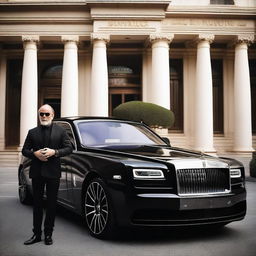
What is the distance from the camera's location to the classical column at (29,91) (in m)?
23.0

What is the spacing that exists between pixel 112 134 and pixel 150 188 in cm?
190

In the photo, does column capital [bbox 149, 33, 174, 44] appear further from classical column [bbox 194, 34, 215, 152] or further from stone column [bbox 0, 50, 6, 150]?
stone column [bbox 0, 50, 6, 150]

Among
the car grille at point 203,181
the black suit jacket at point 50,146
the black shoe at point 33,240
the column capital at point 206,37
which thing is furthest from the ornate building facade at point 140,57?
the black shoe at point 33,240

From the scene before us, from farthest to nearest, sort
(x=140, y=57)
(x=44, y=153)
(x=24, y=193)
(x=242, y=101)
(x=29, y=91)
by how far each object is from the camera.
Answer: (x=140, y=57) → (x=242, y=101) → (x=29, y=91) → (x=24, y=193) → (x=44, y=153)

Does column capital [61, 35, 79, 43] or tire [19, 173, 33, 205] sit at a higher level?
column capital [61, 35, 79, 43]

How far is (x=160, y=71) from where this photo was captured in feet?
74.2

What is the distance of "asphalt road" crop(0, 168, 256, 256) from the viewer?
456cm

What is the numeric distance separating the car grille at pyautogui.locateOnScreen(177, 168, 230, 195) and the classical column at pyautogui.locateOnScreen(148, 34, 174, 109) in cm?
1735

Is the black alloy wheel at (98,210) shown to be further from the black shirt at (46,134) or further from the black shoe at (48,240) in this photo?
the black shirt at (46,134)

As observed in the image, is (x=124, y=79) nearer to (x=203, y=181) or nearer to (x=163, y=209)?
(x=203, y=181)

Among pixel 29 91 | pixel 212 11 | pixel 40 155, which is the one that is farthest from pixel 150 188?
pixel 212 11

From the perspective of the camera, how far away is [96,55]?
75.0 ft

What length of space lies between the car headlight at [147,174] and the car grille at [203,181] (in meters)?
0.24

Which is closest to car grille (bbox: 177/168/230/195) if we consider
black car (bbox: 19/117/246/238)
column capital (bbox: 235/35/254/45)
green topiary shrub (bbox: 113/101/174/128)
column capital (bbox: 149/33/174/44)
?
black car (bbox: 19/117/246/238)
